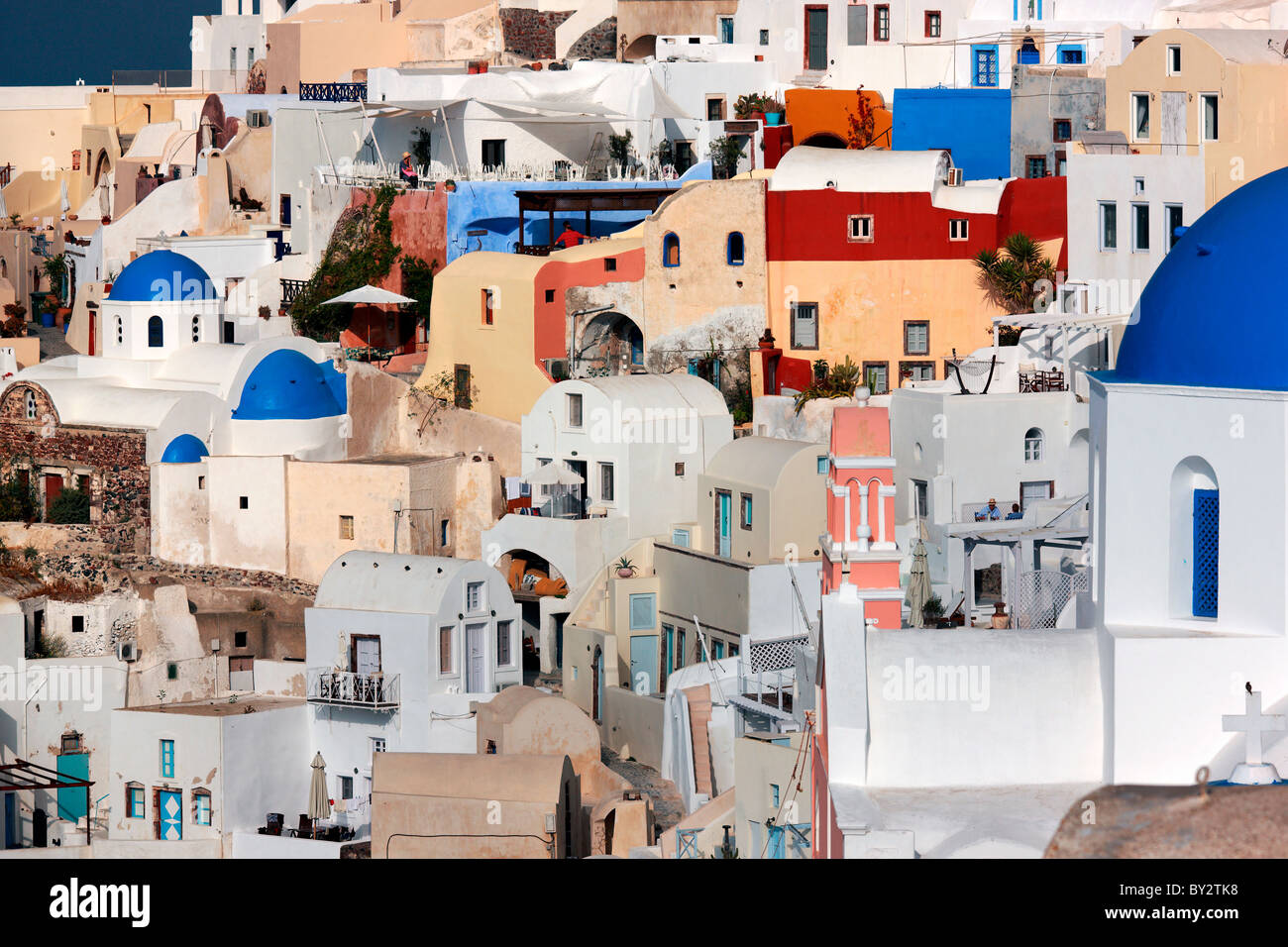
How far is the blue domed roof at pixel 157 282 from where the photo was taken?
3975cm

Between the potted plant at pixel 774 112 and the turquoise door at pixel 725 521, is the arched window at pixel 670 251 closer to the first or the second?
the turquoise door at pixel 725 521

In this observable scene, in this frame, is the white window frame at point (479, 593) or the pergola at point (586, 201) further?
the pergola at point (586, 201)

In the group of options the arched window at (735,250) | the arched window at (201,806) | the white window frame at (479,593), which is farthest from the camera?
the arched window at (735,250)

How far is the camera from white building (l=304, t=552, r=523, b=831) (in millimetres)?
31141

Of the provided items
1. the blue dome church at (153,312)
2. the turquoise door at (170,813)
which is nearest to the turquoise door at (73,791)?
the turquoise door at (170,813)

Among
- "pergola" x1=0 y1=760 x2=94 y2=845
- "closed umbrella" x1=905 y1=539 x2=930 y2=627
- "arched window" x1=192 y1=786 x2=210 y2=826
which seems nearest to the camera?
"closed umbrella" x1=905 y1=539 x2=930 y2=627

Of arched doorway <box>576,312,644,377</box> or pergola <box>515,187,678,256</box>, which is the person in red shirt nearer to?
pergola <box>515,187,678,256</box>

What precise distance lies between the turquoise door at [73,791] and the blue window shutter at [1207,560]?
19266 mm

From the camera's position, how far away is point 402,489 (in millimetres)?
35281

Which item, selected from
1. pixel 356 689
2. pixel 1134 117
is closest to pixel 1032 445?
pixel 1134 117

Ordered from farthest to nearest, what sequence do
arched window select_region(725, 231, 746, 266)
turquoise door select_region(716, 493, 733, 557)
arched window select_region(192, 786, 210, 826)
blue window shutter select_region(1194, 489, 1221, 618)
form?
arched window select_region(725, 231, 746, 266), turquoise door select_region(716, 493, 733, 557), arched window select_region(192, 786, 210, 826), blue window shutter select_region(1194, 489, 1221, 618)

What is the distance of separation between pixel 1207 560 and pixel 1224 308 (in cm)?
191

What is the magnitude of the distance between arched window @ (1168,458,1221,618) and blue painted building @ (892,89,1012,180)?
25.7m

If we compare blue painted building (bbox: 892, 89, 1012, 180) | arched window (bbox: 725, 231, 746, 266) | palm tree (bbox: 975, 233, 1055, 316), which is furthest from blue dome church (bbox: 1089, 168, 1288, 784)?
blue painted building (bbox: 892, 89, 1012, 180)
